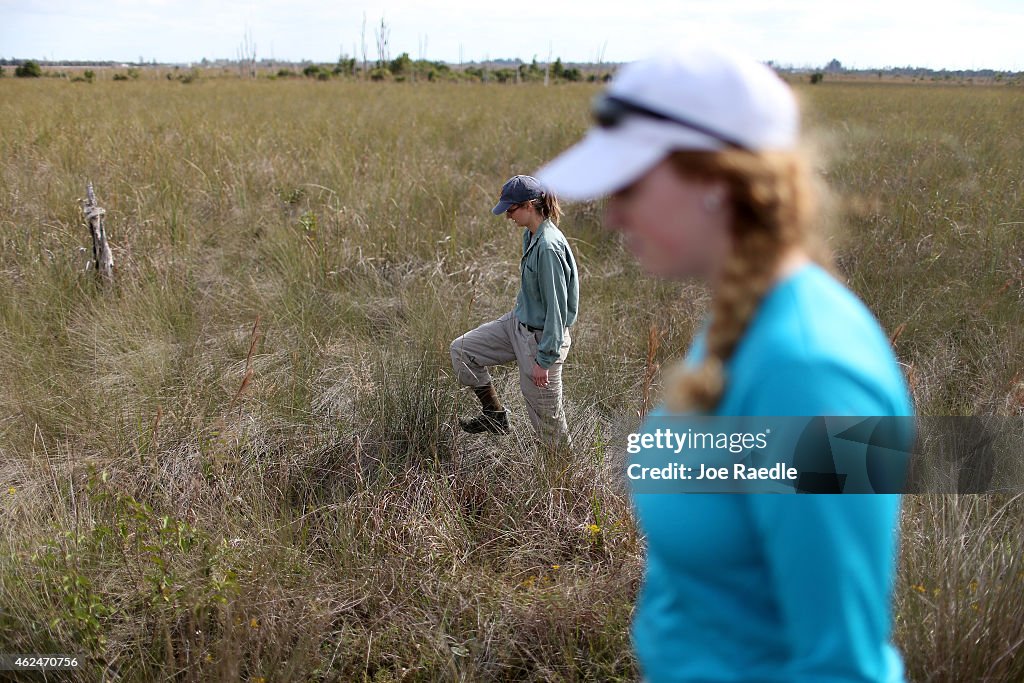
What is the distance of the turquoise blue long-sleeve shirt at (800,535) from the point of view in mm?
788

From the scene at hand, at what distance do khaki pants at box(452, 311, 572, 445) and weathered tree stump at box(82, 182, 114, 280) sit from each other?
299 cm

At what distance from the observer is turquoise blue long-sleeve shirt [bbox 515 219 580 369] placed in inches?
136

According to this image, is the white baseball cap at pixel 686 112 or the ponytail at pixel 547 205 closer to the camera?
the white baseball cap at pixel 686 112

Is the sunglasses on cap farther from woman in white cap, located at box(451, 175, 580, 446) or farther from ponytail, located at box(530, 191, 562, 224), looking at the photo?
ponytail, located at box(530, 191, 562, 224)

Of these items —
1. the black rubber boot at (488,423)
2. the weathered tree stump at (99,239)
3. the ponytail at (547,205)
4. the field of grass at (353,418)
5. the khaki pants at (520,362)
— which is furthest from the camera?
the weathered tree stump at (99,239)

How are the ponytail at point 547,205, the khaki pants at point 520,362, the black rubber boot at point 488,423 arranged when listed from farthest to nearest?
the black rubber boot at point 488,423 < the khaki pants at point 520,362 < the ponytail at point 547,205

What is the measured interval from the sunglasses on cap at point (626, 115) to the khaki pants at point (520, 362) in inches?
104

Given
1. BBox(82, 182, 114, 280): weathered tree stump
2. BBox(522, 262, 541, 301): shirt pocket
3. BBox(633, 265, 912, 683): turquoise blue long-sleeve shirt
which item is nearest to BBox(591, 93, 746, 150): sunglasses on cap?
BBox(633, 265, 912, 683): turquoise blue long-sleeve shirt

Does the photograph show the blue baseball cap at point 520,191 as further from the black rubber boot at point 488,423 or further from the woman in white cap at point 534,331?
the black rubber boot at point 488,423

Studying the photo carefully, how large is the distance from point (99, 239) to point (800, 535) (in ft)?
18.4

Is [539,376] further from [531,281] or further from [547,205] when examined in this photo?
[547,205]

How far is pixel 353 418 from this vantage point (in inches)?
150

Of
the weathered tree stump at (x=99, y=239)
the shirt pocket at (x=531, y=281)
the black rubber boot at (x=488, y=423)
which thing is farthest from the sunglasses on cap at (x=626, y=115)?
the weathered tree stump at (x=99, y=239)

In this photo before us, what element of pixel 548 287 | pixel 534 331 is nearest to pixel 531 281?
pixel 548 287
